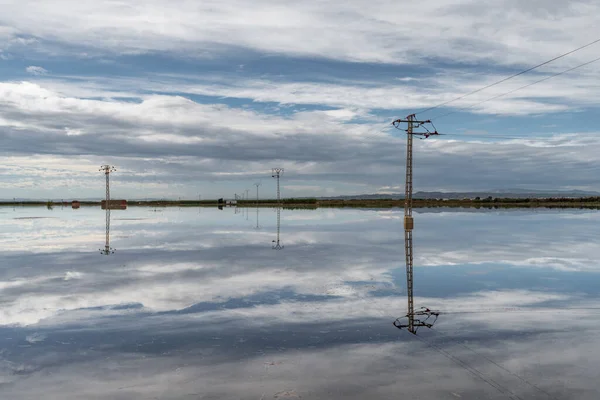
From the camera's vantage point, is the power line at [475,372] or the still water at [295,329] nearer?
the power line at [475,372]

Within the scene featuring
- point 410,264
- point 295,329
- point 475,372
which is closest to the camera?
point 475,372

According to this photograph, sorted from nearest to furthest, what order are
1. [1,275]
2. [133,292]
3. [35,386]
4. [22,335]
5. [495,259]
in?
[35,386] < [22,335] < [133,292] < [1,275] < [495,259]

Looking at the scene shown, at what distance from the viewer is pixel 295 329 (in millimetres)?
14961

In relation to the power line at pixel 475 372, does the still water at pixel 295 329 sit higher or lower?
lower

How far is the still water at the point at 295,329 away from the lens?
10570mm

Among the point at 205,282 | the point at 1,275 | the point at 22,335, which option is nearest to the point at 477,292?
the point at 205,282

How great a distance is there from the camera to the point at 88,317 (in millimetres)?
16625

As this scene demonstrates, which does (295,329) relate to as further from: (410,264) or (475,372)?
(410,264)

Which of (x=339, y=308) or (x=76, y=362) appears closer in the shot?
(x=76, y=362)

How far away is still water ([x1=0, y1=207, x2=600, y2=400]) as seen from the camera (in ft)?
34.7

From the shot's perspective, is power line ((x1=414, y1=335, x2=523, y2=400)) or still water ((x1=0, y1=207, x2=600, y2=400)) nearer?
power line ((x1=414, y1=335, x2=523, y2=400))

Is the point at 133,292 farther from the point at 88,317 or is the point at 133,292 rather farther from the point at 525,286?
the point at 525,286

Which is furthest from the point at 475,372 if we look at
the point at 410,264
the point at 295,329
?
the point at 410,264

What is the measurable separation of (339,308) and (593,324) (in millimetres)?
7542
